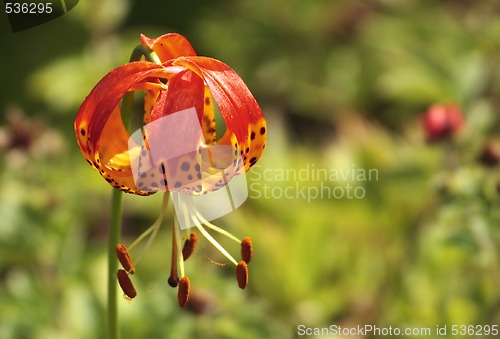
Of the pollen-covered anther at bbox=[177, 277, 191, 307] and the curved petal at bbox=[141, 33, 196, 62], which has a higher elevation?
the curved petal at bbox=[141, 33, 196, 62]

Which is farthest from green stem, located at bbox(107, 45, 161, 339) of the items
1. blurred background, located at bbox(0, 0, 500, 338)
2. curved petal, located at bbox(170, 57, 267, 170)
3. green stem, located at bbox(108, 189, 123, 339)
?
blurred background, located at bbox(0, 0, 500, 338)

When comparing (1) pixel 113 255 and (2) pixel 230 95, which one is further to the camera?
(1) pixel 113 255

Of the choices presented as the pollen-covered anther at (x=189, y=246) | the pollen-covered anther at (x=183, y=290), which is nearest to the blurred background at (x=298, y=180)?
the pollen-covered anther at (x=189, y=246)

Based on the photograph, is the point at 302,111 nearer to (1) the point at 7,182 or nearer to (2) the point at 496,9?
(2) the point at 496,9

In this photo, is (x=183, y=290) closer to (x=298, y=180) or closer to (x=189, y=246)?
(x=189, y=246)

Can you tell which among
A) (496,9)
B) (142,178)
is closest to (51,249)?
(142,178)

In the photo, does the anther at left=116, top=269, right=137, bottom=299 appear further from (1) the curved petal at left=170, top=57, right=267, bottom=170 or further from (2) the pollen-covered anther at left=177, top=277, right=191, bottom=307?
(1) the curved petal at left=170, top=57, right=267, bottom=170

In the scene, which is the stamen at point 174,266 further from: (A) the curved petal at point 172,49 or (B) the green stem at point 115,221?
(A) the curved petal at point 172,49

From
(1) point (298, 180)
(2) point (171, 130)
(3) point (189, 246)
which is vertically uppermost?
(2) point (171, 130)

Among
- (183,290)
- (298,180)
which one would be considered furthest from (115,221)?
(298,180)
